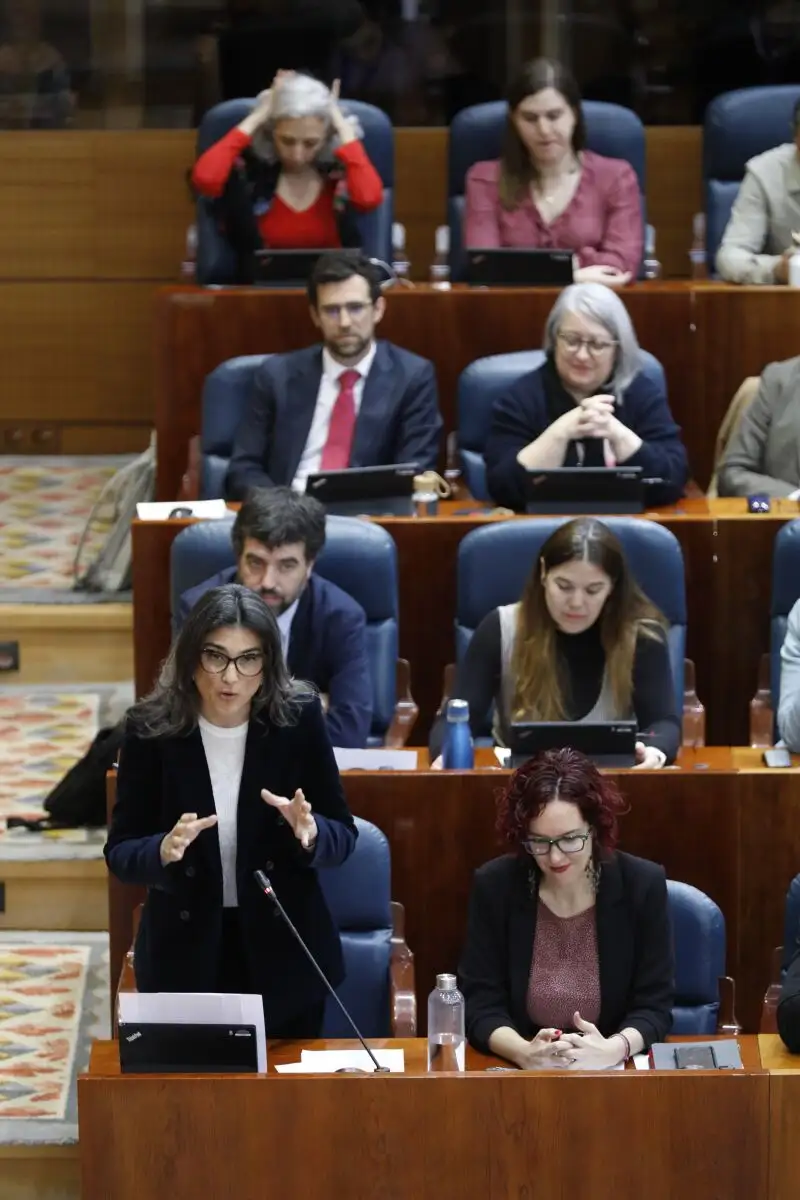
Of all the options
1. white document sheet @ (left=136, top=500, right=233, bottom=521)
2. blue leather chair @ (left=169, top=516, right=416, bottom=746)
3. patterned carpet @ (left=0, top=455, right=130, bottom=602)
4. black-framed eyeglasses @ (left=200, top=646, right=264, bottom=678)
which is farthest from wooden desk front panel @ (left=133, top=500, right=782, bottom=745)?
black-framed eyeglasses @ (left=200, top=646, right=264, bottom=678)

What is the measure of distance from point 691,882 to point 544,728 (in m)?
0.31

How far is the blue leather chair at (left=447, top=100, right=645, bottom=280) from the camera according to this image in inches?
187

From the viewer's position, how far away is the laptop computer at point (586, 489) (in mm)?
3623

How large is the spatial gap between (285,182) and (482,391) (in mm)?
790

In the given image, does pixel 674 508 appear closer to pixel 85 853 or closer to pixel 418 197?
pixel 85 853

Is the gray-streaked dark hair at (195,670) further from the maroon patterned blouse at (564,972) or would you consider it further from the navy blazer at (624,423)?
the navy blazer at (624,423)

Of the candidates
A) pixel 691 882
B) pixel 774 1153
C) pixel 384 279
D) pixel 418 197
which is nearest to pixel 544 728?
pixel 691 882

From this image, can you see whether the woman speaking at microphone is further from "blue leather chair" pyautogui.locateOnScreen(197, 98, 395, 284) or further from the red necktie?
"blue leather chair" pyautogui.locateOnScreen(197, 98, 395, 284)

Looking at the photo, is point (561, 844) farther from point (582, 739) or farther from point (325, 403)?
point (325, 403)

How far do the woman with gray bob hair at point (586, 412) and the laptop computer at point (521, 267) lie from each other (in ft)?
1.48

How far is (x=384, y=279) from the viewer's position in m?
4.43

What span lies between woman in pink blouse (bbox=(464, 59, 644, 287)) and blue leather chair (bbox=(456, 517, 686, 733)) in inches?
47.4

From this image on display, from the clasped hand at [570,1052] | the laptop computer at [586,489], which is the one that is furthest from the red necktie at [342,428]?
the clasped hand at [570,1052]

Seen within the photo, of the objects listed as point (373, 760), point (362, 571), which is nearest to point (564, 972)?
point (373, 760)
